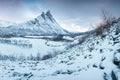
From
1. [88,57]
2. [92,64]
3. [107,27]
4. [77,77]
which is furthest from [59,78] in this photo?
[107,27]

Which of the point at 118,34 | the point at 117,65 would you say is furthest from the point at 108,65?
the point at 118,34

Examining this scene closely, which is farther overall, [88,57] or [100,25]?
[100,25]

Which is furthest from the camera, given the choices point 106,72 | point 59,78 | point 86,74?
point 59,78

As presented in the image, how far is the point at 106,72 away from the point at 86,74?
134cm

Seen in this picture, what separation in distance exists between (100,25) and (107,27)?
2.63 feet

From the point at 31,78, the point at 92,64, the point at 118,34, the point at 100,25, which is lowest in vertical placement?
the point at 31,78

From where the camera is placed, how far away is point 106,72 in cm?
1109

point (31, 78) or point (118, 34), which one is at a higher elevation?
point (118, 34)

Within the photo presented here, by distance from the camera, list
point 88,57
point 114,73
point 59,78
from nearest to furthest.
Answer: point 114,73, point 59,78, point 88,57

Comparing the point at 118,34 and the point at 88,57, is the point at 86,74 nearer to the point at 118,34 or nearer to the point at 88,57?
the point at 88,57

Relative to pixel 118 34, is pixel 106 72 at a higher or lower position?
lower

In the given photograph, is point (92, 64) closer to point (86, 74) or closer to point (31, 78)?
point (86, 74)

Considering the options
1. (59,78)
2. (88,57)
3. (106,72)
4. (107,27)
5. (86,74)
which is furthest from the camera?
(107,27)

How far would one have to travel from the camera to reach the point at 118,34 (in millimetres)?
16016
